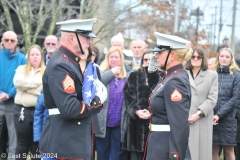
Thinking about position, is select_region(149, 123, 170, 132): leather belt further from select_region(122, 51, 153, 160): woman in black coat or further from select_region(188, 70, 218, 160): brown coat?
select_region(188, 70, 218, 160): brown coat

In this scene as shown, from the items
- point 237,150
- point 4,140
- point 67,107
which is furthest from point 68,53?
point 237,150

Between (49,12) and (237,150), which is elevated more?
(49,12)

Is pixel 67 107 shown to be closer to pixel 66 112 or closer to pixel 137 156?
pixel 66 112

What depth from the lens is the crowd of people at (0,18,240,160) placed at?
404cm

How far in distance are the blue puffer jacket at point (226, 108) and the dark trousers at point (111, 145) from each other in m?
1.61

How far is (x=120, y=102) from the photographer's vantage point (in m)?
7.07

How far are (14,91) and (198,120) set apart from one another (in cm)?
310

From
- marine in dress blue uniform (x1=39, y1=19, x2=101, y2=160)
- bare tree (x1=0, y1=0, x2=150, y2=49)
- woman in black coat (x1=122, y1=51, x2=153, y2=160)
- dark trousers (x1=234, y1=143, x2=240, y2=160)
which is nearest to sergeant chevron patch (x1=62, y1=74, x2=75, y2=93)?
marine in dress blue uniform (x1=39, y1=19, x2=101, y2=160)

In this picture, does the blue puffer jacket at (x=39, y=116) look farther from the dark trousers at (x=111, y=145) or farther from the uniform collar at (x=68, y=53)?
the uniform collar at (x=68, y=53)

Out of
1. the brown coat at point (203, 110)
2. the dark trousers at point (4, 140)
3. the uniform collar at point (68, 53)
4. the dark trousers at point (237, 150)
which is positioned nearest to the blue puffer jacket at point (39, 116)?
the dark trousers at point (4, 140)

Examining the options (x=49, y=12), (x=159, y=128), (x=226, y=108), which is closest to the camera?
(x=159, y=128)

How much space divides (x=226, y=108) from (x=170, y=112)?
10.7 feet

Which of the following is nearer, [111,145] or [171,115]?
[171,115]

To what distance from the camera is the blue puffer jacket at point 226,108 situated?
718 cm
